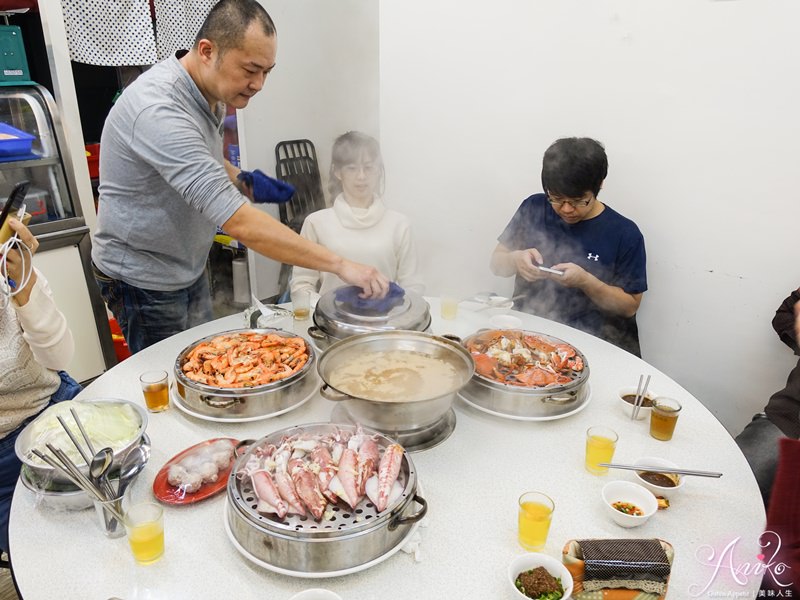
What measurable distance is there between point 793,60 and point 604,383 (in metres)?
1.55

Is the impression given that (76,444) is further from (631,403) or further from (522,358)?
(631,403)

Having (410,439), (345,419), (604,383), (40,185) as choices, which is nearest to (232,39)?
(345,419)

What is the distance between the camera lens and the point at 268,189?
7.95 ft

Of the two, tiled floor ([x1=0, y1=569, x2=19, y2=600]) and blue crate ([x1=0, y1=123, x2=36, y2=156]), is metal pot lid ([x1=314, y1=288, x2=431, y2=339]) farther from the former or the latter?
blue crate ([x1=0, y1=123, x2=36, y2=156])

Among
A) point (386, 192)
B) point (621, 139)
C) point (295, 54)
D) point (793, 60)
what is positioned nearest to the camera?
point (793, 60)

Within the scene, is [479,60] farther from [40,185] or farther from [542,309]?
[40,185]

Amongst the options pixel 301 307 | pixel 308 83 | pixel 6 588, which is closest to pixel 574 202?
pixel 301 307

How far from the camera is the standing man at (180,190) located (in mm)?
1964

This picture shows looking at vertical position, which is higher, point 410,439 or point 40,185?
point 40,185

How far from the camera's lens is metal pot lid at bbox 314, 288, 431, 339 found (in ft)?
6.40

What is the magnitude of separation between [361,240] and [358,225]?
0.08 m

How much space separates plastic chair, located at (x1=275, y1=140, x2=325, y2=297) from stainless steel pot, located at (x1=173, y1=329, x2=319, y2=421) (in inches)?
120

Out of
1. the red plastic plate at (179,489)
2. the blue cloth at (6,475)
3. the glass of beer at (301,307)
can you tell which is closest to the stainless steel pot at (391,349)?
the red plastic plate at (179,489)

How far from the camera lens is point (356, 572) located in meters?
1.14
